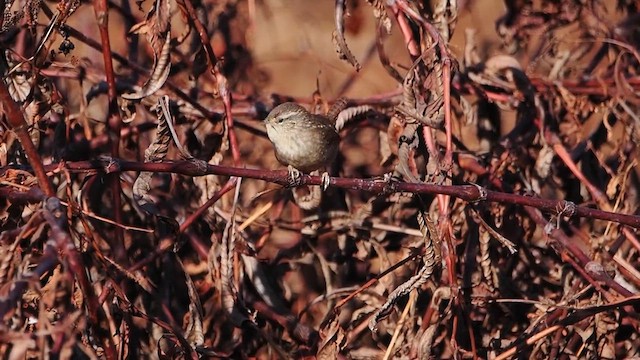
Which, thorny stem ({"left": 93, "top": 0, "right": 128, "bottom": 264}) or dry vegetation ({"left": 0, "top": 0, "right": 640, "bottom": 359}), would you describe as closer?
thorny stem ({"left": 93, "top": 0, "right": 128, "bottom": 264})

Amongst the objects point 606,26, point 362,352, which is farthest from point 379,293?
point 606,26

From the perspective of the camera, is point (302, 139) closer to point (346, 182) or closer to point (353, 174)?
point (353, 174)

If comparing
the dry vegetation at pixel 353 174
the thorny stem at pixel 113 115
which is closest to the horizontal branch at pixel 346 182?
the dry vegetation at pixel 353 174

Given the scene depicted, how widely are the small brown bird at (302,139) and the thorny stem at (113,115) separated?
2.02 feet

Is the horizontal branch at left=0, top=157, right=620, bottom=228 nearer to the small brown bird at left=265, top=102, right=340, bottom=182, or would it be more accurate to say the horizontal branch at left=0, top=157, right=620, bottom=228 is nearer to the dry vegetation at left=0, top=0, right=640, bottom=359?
the dry vegetation at left=0, top=0, right=640, bottom=359

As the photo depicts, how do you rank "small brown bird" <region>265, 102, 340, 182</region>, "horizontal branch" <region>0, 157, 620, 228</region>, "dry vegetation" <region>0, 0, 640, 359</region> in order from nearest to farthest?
"horizontal branch" <region>0, 157, 620, 228</region> < "dry vegetation" <region>0, 0, 640, 359</region> < "small brown bird" <region>265, 102, 340, 182</region>

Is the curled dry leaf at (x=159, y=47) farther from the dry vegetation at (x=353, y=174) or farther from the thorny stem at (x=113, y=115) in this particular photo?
the thorny stem at (x=113, y=115)

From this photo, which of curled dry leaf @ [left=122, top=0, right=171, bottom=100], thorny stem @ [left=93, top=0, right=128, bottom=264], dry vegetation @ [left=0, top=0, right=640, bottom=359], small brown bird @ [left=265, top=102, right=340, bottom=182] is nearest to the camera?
curled dry leaf @ [left=122, top=0, right=171, bottom=100]

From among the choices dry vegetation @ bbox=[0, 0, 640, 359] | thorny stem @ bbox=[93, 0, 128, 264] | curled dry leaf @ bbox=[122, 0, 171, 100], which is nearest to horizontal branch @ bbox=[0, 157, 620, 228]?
dry vegetation @ bbox=[0, 0, 640, 359]

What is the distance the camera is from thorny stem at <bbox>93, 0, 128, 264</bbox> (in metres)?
3.07

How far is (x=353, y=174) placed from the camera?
13.5 ft

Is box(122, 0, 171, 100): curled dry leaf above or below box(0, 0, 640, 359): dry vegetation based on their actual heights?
above

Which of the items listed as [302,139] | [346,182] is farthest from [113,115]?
[346,182]

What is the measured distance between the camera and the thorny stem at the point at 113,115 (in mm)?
3068
